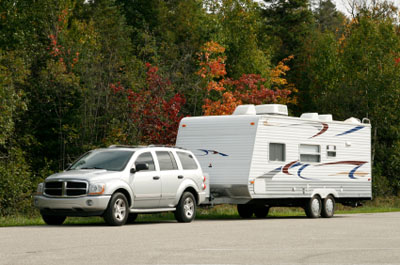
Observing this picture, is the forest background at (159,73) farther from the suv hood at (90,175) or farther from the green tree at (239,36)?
the suv hood at (90,175)

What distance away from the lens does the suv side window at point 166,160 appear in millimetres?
19795

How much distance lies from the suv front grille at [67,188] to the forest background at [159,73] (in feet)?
27.6

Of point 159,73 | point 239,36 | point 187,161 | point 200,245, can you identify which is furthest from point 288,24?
point 200,245

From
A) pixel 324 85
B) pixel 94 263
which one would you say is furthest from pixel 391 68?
pixel 94 263

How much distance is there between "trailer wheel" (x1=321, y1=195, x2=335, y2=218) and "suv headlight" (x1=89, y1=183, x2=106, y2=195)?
29.5 feet

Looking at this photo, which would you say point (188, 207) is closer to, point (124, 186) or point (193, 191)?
point (193, 191)

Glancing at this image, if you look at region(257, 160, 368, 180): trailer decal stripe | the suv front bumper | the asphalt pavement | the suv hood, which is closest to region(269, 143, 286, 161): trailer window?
region(257, 160, 368, 180): trailer decal stripe

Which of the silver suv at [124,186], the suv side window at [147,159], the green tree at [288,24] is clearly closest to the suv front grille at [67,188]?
the silver suv at [124,186]

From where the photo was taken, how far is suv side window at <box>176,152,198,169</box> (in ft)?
67.2

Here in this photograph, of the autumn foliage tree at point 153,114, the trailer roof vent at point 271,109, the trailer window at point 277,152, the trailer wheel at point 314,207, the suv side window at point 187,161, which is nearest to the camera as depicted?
the suv side window at point 187,161

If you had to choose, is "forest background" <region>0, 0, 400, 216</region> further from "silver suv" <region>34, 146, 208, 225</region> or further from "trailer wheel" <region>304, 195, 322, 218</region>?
"trailer wheel" <region>304, 195, 322, 218</region>

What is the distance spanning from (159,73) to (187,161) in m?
15.5

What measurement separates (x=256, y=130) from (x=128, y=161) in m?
4.53

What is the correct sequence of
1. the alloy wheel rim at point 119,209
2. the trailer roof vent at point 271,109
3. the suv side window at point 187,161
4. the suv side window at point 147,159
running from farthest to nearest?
the trailer roof vent at point 271,109 < the suv side window at point 187,161 < the suv side window at point 147,159 < the alloy wheel rim at point 119,209
